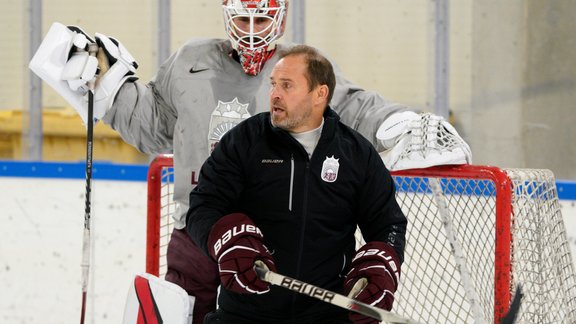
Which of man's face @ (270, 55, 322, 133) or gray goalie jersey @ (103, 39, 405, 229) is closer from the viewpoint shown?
man's face @ (270, 55, 322, 133)

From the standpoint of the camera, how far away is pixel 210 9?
170 inches

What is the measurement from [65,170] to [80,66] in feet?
4.72

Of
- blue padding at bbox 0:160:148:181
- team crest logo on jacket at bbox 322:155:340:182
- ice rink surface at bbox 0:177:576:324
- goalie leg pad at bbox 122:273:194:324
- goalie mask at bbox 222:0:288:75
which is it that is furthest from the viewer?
blue padding at bbox 0:160:148:181

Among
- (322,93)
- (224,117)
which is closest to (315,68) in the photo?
(322,93)

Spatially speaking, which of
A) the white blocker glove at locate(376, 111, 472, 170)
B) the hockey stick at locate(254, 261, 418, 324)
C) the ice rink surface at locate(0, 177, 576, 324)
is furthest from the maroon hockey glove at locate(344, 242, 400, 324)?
the ice rink surface at locate(0, 177, 576, 324)

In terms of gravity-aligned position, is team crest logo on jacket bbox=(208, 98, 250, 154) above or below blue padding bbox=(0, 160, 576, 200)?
above

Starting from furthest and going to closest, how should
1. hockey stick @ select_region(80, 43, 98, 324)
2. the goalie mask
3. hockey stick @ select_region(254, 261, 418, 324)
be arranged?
hockey stick @ select_region(80, 43, 98, 324)
the goalie mask
hockey stick @ select_region(254, 261, 418, 324)

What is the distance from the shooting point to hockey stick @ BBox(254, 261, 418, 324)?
1937 mm

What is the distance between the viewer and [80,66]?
8.71 ft

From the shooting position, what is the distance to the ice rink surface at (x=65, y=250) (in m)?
3.89

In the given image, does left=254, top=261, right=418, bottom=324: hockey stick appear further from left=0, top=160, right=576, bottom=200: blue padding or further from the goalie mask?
left=0, top=160, right=576, bottom=200: blue padding

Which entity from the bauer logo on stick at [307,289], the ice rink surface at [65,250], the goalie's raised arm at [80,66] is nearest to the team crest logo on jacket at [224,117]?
the goalie's raised arm at [80,66]

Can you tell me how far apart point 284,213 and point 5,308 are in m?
2.12

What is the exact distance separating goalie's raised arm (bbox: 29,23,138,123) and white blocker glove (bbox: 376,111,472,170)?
26.6 inches
